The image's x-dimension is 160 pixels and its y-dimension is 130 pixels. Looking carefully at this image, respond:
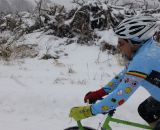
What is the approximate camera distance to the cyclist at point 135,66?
10.2ft

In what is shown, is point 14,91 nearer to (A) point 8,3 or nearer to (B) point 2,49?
(B) point 2,49

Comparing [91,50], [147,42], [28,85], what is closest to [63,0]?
[91,50]

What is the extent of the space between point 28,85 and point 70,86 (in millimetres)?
611

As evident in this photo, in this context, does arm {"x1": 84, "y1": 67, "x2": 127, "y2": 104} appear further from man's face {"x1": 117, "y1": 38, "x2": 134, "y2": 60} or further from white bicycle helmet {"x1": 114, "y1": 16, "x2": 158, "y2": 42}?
white bicycle helmet {"x1": 114, "y1": 16, "x2": 158, "y2": 42}

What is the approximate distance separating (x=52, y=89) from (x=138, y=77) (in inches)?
127

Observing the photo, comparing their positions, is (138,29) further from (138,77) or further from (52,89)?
(52,89)

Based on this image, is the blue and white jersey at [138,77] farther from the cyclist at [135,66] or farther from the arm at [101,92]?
the arm at [101,92]

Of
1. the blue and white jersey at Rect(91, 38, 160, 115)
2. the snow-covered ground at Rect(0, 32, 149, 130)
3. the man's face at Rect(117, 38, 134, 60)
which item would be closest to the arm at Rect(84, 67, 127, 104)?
the man's face at Rect(117, 38, 134, 60)

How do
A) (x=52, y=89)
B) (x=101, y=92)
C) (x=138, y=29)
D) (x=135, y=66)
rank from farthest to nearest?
1. (x=52, y=89)
2. (x=101, y=92)
3. (x=138, y=29)
4. (x=135, y=66)

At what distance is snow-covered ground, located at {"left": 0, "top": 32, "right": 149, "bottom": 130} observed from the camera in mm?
5477

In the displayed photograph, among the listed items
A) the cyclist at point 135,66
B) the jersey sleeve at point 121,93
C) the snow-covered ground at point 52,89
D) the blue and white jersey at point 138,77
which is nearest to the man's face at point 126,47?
the cyclist at point 135,66

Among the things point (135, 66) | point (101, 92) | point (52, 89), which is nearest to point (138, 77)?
point (135, 66)

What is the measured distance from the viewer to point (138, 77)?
3.07 meters

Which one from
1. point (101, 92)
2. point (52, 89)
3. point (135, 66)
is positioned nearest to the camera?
point (135, 66)
